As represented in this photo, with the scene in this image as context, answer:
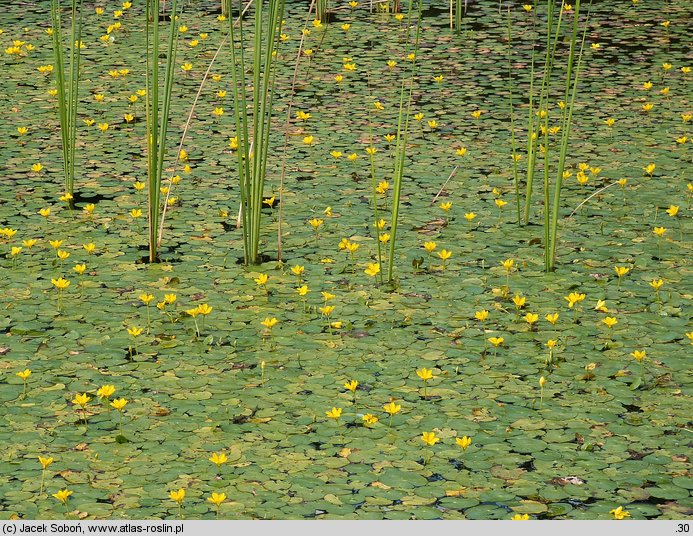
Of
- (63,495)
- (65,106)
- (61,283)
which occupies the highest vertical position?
(65,106)

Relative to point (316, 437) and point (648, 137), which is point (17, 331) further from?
point (648, 137)

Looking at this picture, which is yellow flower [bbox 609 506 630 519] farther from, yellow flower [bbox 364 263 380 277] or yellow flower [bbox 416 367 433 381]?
yellow flower [bbox 364 263 380 277]

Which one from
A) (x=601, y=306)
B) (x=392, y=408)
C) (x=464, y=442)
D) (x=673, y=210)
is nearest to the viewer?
(x=464, y=442)

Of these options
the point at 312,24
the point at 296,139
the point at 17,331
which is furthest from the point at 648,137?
the point at 17,331

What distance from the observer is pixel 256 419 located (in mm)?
2881

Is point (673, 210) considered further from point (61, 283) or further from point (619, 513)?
point (61, 283)

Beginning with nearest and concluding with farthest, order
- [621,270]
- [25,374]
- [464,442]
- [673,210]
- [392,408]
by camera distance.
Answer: [464,442], [392,408], [25,374], [621,270], [673,210]

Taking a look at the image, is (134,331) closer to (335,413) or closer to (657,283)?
(335,413)

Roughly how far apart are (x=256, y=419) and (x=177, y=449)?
0.78 ft

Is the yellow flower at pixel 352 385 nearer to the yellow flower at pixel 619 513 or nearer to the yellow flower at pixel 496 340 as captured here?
the yellow flower at pixel 496 340

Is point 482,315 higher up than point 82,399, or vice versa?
point 482,315

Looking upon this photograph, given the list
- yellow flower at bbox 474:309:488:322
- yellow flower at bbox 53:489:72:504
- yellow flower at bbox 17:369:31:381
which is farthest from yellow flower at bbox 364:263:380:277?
yellow flower at bbox 53:489:72:504

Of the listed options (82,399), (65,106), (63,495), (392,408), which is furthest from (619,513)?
(65,106)

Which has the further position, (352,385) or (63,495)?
(352,385)
